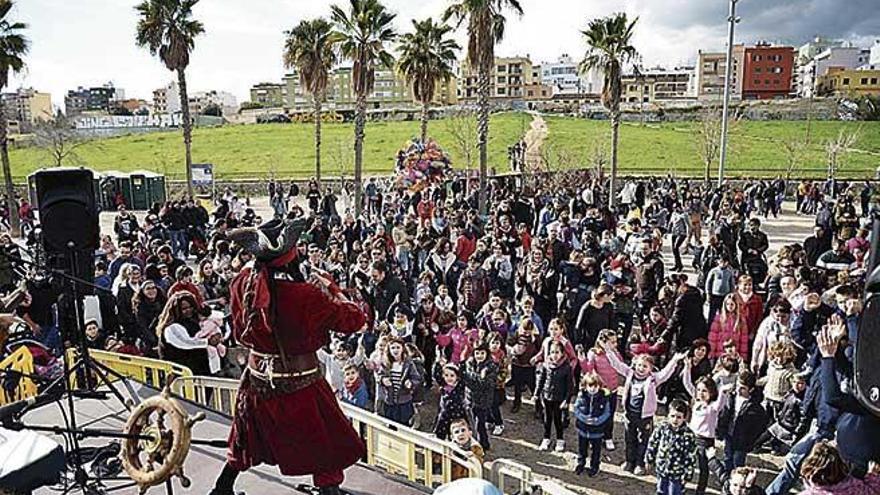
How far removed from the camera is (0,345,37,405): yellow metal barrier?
21.0ft

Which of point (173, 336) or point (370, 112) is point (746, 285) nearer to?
point (173, 336)

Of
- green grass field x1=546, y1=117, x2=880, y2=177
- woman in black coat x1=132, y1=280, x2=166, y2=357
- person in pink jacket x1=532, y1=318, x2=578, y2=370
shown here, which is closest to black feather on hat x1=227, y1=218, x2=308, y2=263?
person in pink jacket x1=532, y1=318, x2=578, y2=370

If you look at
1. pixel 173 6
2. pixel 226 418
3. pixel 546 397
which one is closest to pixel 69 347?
pixel 226 418

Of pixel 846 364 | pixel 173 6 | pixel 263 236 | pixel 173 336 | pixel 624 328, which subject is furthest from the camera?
pixel 173 6

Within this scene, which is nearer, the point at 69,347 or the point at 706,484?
the point at 706,484

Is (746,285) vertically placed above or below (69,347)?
above

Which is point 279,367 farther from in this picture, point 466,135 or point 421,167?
point 466,135

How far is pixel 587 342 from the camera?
8312mm

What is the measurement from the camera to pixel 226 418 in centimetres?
579

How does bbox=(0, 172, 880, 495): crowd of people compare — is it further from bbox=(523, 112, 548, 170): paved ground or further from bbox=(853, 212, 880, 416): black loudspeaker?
bbox=(523, 112, 548, 170): paved ground

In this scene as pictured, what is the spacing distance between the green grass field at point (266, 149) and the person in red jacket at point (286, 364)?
3982cm

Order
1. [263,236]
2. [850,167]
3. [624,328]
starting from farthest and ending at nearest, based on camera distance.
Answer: [850,167], [624,328], [263,236]

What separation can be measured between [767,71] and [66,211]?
102803 mm

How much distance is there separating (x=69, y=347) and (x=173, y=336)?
1154mm
